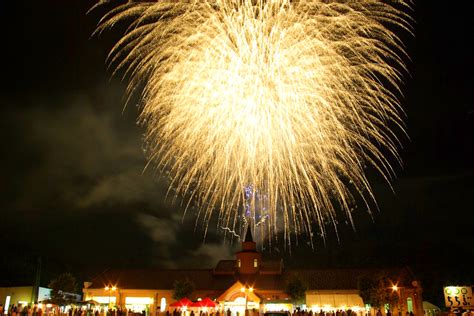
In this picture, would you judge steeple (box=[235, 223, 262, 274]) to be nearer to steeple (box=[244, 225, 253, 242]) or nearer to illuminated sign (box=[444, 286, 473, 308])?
steeple (box=[244, 225, 253, 242])

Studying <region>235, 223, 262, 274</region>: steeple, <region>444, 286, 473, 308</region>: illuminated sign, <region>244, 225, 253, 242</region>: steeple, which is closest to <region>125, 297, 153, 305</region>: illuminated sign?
<region>235, 223, 262, 274</region>: steeple

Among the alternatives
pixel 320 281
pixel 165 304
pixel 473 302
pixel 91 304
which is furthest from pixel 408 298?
pixel 473 302

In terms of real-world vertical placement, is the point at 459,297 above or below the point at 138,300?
below

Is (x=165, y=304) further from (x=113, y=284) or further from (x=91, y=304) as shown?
(x=91, y=304)

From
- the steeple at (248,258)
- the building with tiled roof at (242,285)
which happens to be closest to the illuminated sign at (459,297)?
the building with tiled roof at (242,285)

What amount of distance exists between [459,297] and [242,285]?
125 feet

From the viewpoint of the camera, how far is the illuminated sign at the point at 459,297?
12.7 m

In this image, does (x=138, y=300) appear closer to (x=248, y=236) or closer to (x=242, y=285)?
(x=242, y=285)

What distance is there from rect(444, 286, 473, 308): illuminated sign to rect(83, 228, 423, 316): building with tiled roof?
3581 cm

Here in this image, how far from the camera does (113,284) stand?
58219mm

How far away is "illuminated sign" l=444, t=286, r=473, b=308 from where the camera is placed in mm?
12688

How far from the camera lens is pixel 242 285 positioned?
49281 millimetres

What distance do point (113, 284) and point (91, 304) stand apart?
1749 centimetres

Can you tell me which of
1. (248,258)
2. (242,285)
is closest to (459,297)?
(242,285)
